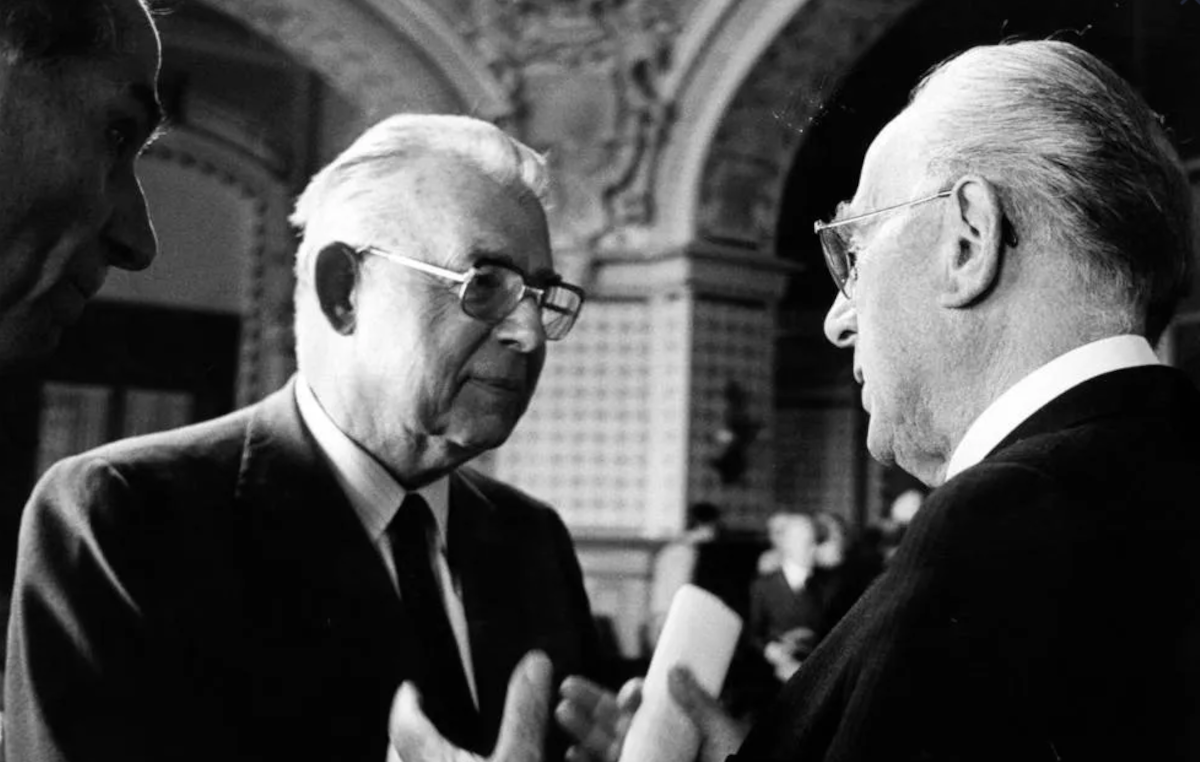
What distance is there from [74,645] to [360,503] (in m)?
0.30

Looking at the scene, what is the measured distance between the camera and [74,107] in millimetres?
859

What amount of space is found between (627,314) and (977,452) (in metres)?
5.47

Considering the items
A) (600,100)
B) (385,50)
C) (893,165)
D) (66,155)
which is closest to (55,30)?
(66,155)

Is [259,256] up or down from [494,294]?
up

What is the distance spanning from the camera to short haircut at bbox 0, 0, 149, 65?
819mm

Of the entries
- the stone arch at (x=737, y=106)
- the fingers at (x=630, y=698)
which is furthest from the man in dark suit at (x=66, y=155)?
the stone arch at (x=737, y=106)

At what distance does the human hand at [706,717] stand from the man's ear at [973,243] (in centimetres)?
33

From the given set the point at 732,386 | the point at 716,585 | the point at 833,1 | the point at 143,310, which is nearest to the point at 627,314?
the point at 732,386

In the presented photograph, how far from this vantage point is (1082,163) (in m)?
1.02

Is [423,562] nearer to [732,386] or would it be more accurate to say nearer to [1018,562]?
[1018,562]

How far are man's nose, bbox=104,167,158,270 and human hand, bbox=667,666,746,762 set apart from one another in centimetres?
48

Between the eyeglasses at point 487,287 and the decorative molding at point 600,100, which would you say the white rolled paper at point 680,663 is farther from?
the decorative molding at point 600,100

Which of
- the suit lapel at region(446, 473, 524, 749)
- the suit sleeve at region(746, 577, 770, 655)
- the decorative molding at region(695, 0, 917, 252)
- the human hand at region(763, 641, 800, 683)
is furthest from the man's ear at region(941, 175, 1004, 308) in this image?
the decorative molding at region(695, 0, 917, 252)

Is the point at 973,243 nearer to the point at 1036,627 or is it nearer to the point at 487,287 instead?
the point at 1036,627
